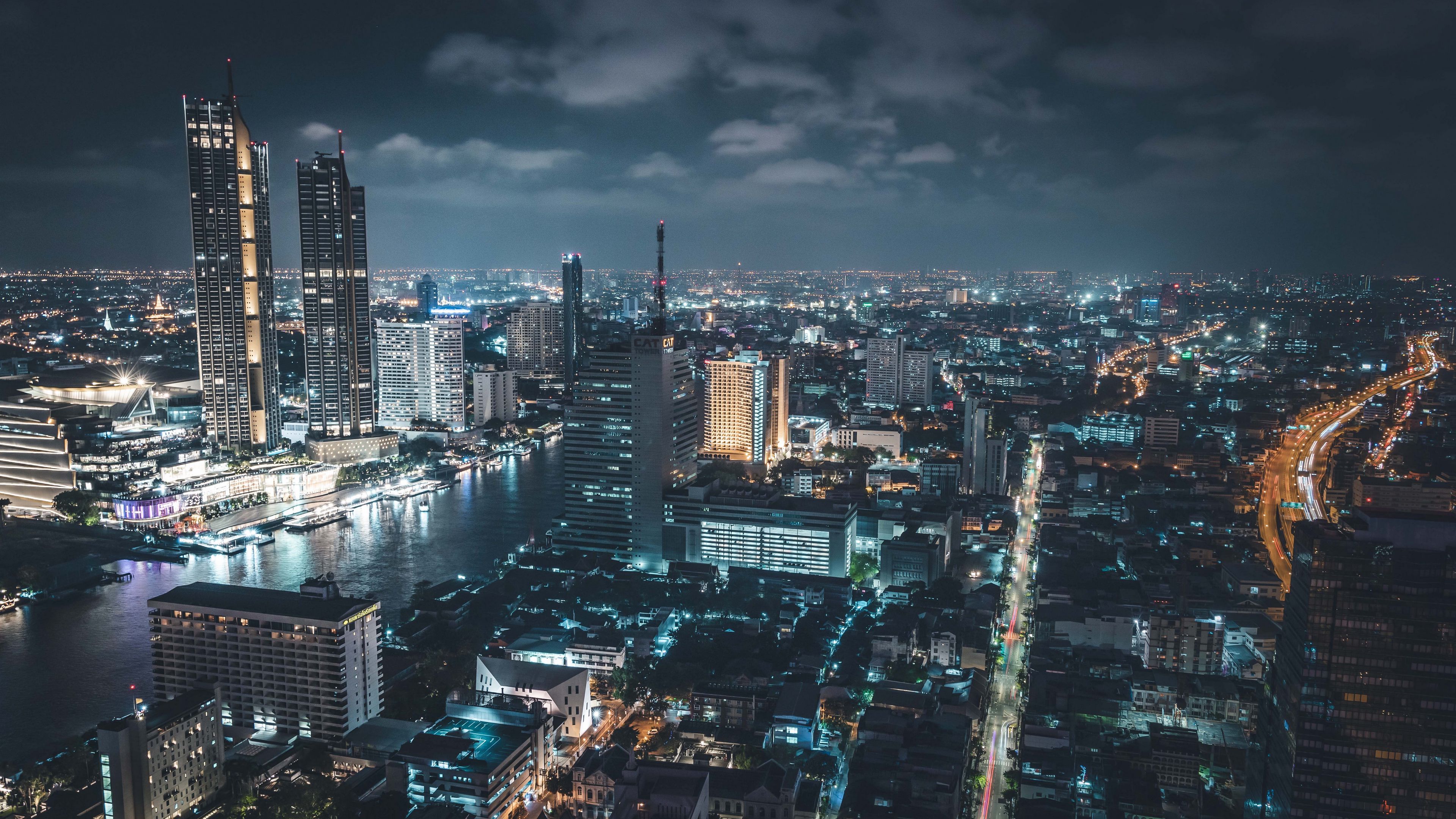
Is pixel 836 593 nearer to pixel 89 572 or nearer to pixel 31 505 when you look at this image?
pixel 89 572

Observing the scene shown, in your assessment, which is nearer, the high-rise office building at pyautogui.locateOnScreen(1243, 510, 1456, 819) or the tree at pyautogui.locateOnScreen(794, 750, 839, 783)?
the high-rise office building at pyautogui.locateOnScreen(1243, 510, 1456, 819)

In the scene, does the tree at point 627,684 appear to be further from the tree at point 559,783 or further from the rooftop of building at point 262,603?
the rooftop of building at point 262,603

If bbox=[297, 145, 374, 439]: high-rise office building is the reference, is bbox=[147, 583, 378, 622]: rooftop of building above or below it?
below

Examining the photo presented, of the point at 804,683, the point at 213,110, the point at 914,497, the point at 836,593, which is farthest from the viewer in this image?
the point at 213,110

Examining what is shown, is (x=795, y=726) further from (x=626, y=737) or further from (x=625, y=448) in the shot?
(x=625, y=448)

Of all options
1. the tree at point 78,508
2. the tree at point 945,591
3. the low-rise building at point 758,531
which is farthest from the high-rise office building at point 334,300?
the tree at point 945,591

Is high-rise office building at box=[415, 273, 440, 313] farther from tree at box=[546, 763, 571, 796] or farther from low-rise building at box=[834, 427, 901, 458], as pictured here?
tree at box=[546, 763, 571, 796]

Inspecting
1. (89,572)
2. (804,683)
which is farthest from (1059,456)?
(89,572)

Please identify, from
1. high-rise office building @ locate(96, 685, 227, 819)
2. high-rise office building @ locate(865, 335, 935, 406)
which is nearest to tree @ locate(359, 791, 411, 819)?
high-rise office building @ locate(96, 685, 227, 819)
